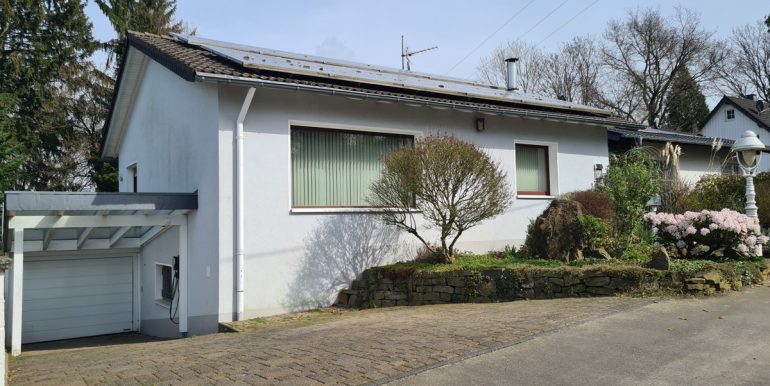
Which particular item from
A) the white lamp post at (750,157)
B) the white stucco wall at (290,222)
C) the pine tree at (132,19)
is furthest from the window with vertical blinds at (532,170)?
the pine tree at (132,19)

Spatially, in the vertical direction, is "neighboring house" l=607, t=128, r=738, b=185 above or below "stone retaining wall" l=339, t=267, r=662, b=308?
above

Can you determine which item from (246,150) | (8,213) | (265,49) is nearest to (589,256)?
(246,150)

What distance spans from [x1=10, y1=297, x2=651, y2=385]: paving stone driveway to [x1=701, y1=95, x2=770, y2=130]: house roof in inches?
1279

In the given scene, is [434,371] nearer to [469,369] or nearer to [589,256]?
[469,369]

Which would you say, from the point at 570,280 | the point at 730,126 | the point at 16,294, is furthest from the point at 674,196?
the point at 730,126

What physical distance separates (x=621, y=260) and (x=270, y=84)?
649 centimetres

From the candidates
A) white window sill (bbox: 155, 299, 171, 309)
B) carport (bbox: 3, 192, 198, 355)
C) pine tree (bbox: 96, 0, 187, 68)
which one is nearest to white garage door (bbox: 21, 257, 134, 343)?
carport (bbox: 3, 192, 198, 355)

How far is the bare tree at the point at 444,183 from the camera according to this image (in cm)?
953

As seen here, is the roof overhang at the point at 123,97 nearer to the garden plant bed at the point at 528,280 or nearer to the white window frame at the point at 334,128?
the white window frame at the point at 334,128

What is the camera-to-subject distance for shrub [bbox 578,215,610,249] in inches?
396

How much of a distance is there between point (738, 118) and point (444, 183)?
34.6m

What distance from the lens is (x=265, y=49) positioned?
1304 cm

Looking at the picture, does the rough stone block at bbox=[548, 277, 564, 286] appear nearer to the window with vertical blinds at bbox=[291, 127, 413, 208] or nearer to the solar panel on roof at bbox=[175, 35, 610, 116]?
the window with vertical blinds at bbox=[291, 127, 413, 208]

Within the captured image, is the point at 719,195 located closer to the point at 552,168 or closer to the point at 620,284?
the point at 552,168
